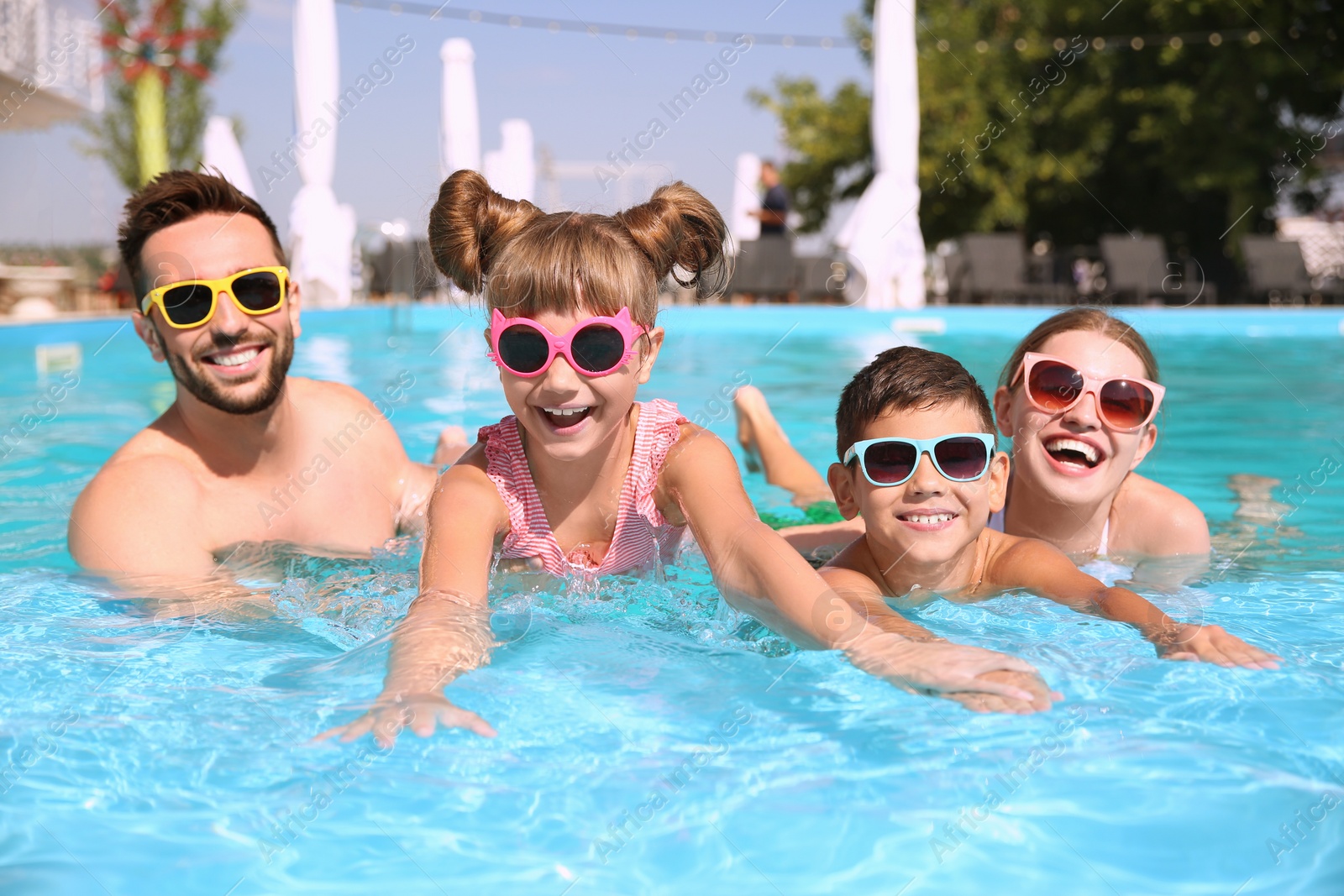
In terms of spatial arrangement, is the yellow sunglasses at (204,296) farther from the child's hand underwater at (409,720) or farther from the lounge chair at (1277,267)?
the lounge chair at (1277,267)

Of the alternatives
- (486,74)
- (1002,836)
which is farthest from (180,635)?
(486,74)

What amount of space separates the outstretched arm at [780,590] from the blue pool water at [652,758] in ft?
0.21

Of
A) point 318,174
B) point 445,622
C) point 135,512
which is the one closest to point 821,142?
point 318,174

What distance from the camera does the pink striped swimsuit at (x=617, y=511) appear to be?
2.94 m

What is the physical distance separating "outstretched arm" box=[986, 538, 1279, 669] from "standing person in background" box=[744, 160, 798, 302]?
1246 cm

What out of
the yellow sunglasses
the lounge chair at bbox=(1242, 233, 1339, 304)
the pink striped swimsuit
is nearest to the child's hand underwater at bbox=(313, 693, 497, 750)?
the pink striped swimsuit

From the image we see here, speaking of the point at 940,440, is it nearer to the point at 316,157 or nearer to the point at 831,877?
the point at 831,877

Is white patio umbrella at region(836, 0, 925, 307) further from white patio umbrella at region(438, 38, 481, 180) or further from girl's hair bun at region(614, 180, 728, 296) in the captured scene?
girl's hair bun at region(614, 180, 728, 296)

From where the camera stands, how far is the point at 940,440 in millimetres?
2607

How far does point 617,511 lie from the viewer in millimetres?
2998

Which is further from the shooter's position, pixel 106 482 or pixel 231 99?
pixel 231 99

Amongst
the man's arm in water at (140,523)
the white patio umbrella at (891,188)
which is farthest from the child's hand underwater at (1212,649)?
the white patio umbrella at (891,188)

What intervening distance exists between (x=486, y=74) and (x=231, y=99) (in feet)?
65.4

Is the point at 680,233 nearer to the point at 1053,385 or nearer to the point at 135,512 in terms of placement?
the point at 1053,385
